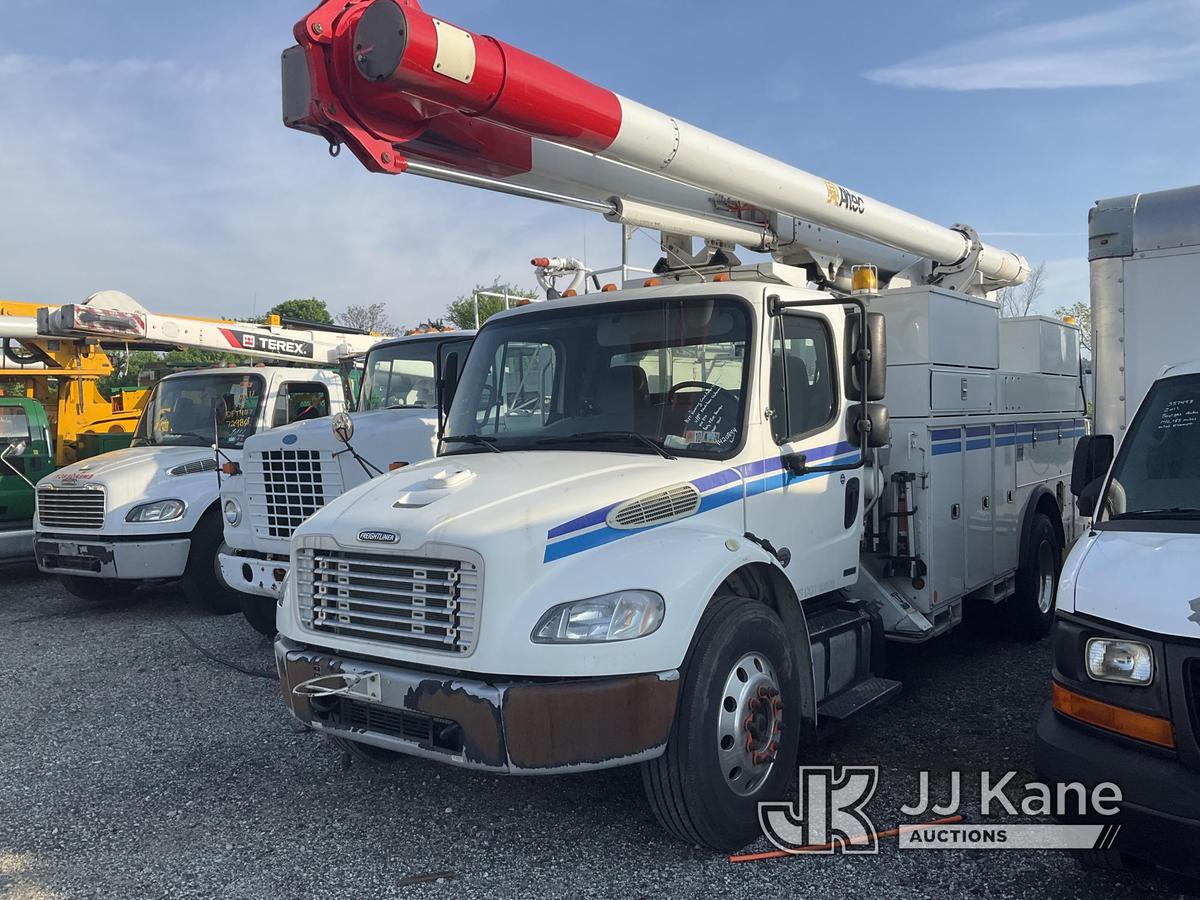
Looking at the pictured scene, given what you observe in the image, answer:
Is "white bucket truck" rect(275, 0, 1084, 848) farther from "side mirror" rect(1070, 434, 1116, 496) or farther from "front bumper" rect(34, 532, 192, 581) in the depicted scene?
"front bumper" rect(34, 532, 192, 581)

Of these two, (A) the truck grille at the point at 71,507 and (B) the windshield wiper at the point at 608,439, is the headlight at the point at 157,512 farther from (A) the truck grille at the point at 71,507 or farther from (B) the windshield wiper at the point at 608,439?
(B) the windshield wiper at the point at 608,439

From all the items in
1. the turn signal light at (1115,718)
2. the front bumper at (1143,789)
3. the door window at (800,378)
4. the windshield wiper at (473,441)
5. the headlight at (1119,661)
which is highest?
the door window at (800,378)

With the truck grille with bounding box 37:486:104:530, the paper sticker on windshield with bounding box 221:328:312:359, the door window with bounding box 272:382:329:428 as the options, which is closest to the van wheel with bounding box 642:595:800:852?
the door window with bounding box 272:382:329:428

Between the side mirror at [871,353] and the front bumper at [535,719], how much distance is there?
2.08 m

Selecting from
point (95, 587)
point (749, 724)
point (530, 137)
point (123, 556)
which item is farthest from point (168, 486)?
point (749, 724)

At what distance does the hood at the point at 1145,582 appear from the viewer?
9.75ft

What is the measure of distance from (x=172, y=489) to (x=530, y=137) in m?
5.45

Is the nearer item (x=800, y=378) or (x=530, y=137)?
(x=530, y=137)

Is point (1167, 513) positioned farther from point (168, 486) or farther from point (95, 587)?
point (95, 587)

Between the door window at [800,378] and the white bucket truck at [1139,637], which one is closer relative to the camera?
the white bucket truck at [1139,637]

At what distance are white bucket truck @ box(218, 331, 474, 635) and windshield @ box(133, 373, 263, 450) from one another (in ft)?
6.08

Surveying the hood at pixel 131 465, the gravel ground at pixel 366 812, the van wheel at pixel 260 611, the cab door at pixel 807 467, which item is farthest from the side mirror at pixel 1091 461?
the hood at pixel 131 465

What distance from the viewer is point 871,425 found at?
493 centimetres

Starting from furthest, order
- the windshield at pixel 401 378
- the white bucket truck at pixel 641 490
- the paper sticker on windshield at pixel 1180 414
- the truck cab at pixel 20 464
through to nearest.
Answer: the truck cab at pixel 20 464, the windshield at pixel 401 378, the paper sticker on windshield at pixel 1180 414, the white bucket truck at pixel 641 490
